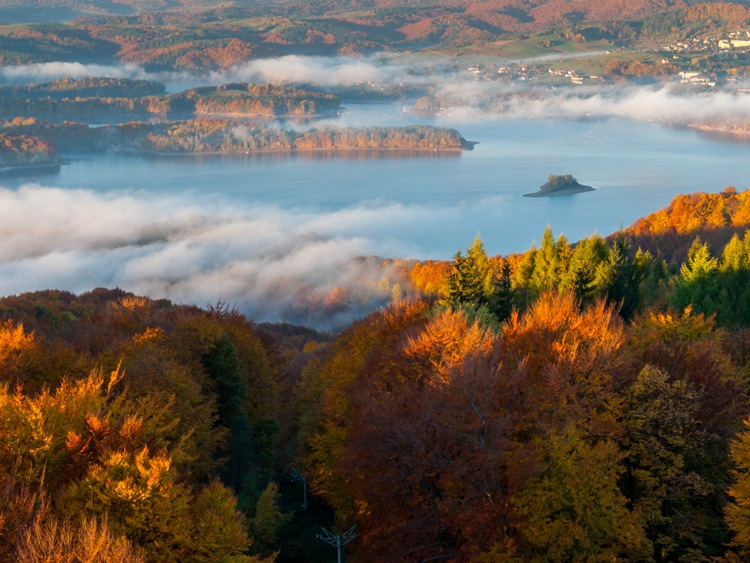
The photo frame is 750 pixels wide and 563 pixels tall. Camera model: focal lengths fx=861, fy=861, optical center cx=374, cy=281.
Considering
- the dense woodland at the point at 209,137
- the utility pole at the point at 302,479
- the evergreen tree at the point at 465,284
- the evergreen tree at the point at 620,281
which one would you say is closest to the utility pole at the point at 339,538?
the utility pole at the point at 302,479

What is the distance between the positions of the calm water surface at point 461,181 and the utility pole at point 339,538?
237ft

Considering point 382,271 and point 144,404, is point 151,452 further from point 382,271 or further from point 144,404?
point 382,271

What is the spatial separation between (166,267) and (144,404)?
10337cm

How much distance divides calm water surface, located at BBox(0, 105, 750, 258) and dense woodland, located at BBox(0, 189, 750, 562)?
70.3 metres

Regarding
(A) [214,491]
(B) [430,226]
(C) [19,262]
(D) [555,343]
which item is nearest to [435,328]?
(D) [555,343]

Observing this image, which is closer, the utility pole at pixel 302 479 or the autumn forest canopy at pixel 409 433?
the autumn forest canopy at pixel 409 433

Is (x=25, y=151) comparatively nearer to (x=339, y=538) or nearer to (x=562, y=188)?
(x=562, y=188)

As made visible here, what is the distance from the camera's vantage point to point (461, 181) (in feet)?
458

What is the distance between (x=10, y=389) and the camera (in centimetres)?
1716

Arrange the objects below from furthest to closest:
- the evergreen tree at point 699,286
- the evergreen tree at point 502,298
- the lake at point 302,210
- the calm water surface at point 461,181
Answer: the calm water surface at point 461,181 → the lake at point 302,210 → the evergreen tree at point 699,286 → the evergreen tree at point 502,298

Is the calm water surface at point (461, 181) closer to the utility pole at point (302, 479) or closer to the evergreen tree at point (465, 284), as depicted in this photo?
the evergreen tree at point (465, 284)

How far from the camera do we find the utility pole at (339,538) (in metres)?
17.8

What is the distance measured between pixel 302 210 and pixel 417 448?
12029cm

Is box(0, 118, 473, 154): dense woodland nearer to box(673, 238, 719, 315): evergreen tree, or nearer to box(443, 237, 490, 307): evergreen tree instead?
box(673, 238, 719, 315): evergreen tree
